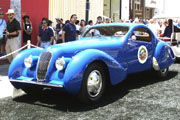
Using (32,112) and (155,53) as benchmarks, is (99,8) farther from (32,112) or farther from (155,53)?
(32,112)

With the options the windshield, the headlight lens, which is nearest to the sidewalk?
the headlight lens

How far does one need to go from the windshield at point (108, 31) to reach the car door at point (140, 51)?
26 cm

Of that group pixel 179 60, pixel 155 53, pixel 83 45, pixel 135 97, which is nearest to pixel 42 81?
pixel 83 45

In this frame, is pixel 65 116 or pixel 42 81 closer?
pixel 65 116

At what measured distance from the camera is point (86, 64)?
4289mm

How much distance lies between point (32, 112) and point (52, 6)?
8698 mm

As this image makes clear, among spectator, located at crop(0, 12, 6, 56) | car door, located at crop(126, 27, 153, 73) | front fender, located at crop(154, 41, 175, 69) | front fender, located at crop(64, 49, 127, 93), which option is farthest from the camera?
spectator, located at crop(0, 12, 6, 56)

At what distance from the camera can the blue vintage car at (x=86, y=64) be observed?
427cm

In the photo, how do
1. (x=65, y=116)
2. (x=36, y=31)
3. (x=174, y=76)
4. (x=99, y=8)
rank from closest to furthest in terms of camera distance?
(x=65, y=116) → (x=174, y=76) → (x=36, y=31) → (x=99, y=8)

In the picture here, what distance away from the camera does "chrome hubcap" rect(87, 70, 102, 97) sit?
445cm

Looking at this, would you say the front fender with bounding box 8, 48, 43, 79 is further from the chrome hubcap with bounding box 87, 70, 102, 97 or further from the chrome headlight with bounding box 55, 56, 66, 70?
the chrome hubcap with bounding box 87, 70, 102, 97

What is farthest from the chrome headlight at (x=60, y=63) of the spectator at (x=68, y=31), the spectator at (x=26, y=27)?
the spectator at (x=26, y=27)

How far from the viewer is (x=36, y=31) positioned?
11.2 metres

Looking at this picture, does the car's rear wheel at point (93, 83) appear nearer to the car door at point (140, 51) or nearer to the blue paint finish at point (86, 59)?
the blue paint finish at point (86, 59)
